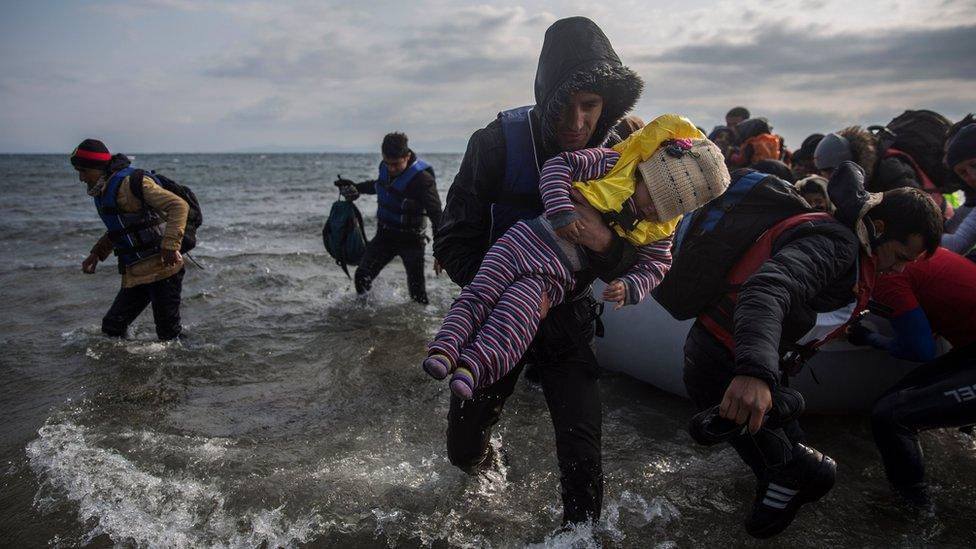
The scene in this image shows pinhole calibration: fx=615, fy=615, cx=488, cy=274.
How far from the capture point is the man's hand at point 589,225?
7.75ft

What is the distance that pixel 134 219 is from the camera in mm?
5086

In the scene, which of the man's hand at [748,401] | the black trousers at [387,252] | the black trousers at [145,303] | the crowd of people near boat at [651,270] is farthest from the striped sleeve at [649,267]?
the black trousers at [387,252]

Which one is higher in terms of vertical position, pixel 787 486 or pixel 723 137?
pixel 723 137

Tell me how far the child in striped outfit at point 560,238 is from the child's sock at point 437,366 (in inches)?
1.7

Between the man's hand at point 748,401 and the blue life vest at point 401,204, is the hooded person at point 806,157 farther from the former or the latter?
the man's hand at point 748,401

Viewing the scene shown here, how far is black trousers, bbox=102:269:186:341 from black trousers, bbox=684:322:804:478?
14.4 ft

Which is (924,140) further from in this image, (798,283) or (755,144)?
(798,283)

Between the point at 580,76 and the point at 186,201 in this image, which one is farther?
the point at 186,201

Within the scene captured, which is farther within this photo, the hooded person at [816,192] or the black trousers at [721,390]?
the hooded person at [816,192]

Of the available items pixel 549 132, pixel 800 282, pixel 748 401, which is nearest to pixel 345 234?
pixel 549 132

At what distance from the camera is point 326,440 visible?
4.05 metres

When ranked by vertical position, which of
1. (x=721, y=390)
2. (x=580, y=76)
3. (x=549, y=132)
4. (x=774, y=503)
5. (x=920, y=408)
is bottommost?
(x=774, y=503)

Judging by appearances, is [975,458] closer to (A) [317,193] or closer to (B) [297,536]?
(B) [297,536]

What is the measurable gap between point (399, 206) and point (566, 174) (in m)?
4.53
